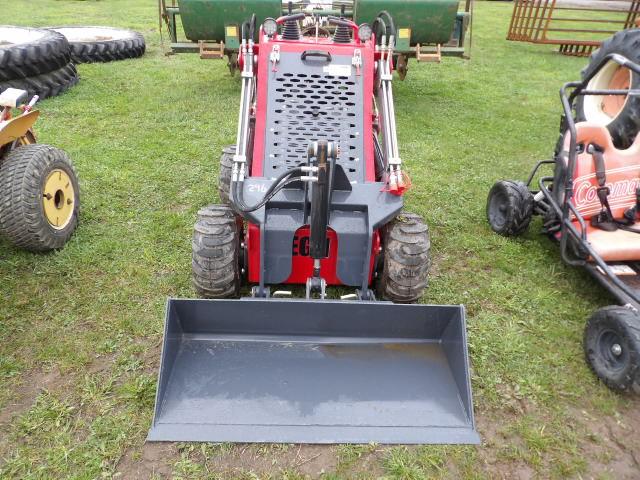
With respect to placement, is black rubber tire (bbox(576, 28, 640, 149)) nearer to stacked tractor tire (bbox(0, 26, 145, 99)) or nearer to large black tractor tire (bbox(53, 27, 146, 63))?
stacked tractor tire (bbox(0, 26, 145, 99))

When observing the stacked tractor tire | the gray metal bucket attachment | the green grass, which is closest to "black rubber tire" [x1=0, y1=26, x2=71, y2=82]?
the stacked tractor tire

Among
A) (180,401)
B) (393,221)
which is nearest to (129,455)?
(180,401)

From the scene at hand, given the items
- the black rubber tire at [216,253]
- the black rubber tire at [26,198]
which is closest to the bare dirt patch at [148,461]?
the black rubber tire at [216,253]

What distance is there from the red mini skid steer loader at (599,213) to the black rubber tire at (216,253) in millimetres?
2223

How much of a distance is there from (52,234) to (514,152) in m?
5.41

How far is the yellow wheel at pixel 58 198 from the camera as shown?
3.85 m

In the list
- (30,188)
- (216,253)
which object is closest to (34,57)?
(30,188)

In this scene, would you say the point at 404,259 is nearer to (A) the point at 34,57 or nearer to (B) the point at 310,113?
(B) the point at 310,113

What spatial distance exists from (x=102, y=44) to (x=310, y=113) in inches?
293

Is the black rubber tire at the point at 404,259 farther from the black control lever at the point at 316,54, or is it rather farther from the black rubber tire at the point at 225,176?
the black rubber tire at the point at 225,176

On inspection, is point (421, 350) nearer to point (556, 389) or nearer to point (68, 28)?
point (556, 389)

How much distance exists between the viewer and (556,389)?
3.01 meters

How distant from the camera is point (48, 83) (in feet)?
24.4

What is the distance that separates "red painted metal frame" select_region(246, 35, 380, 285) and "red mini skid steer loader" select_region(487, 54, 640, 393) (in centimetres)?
138
